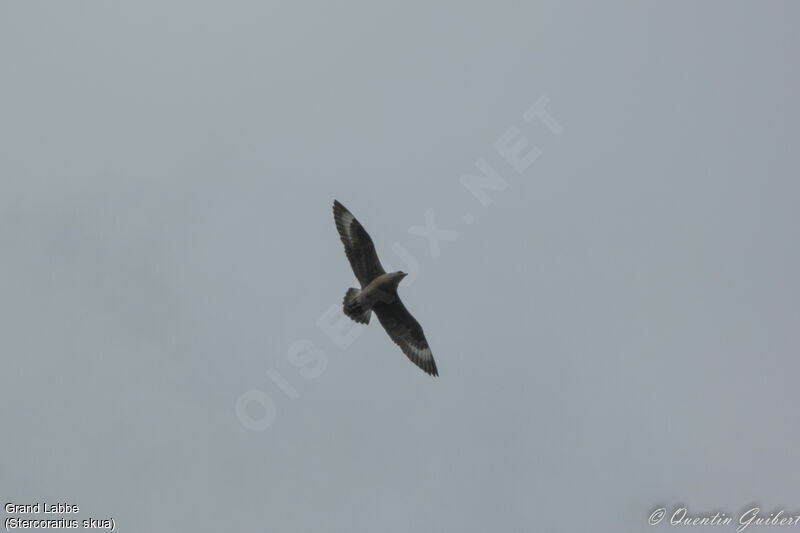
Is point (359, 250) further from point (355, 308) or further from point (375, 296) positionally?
point (355, 308)

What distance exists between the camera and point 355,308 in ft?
72.6

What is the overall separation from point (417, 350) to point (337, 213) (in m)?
3.15

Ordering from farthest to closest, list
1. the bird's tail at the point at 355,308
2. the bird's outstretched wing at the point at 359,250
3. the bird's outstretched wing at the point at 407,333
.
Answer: the bird's outstretched wing at the point at 407,333, the bird's outstretched wing at the point at 359,250, the bird's tail at the point at 355,308

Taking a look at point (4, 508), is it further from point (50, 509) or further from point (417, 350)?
point (417, 350)

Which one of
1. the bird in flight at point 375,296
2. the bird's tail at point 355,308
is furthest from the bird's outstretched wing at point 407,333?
the bird's tail at point 355,308

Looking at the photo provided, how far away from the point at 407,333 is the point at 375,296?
4.61 ft

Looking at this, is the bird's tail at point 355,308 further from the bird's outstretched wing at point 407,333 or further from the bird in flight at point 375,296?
the bird's outstretched wing at point 407,333

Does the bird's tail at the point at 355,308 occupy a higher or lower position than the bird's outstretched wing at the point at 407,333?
higher

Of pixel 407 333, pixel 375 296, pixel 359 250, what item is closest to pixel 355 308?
pixel 375 296

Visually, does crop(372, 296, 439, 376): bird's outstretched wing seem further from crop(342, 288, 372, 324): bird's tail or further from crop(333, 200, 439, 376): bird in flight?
crop(342, 288, 372, 324): bird's tail

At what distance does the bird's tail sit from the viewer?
22.1 meters

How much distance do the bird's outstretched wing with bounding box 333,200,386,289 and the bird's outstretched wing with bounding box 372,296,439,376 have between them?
0.67 metres

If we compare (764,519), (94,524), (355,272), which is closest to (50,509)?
(94,524)

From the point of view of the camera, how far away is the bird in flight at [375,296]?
72.7 ft
